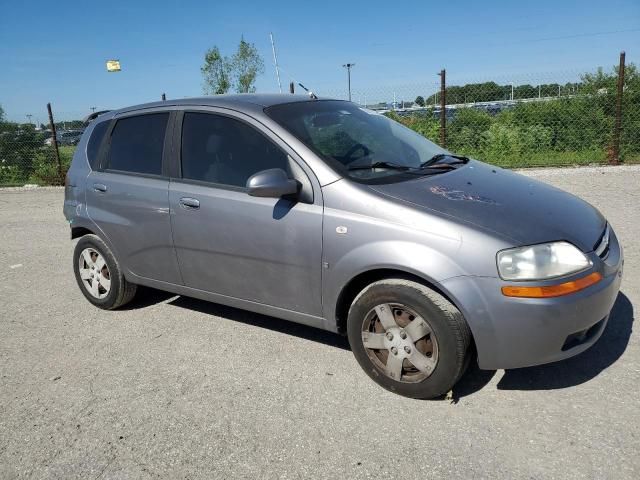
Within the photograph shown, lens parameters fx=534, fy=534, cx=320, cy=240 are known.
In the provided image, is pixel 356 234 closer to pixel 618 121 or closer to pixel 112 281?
pixel 112 281

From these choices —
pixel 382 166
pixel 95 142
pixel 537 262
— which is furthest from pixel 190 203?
pixel 537 262

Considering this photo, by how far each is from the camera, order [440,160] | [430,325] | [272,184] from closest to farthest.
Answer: [430,325] < [272,184] < [440,160]

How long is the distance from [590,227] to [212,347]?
262 cm

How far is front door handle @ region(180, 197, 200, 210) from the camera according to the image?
369 centimetres

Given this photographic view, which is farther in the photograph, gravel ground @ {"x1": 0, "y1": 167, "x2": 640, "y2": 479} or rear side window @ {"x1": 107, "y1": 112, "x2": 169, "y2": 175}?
rear side window @ {"x1": 107, "y1": 112, "x2": 169, "y2": 175}

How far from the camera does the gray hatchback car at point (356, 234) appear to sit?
273cm

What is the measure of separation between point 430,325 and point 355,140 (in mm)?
1440

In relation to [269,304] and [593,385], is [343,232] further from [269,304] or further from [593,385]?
[593,385]

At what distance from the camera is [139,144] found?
424 centimetres

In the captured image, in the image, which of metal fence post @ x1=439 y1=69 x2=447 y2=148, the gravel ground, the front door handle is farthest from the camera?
metal fence post @ x1=439 y1=69 x2=447 y2=148

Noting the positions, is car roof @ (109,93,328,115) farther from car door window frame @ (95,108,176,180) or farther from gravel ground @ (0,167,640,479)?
gravel ground @ (0,167,640,479)

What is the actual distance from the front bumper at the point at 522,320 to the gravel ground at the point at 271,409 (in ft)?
1.16

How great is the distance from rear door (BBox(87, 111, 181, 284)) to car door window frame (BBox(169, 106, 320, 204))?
0.10 metres

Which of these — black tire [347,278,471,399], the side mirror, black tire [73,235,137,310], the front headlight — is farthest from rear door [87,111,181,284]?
the front headlight
